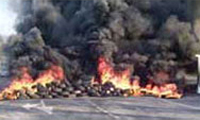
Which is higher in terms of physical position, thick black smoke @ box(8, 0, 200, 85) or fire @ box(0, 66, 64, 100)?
thick black smoke @ box(8, 0, 200, 85)

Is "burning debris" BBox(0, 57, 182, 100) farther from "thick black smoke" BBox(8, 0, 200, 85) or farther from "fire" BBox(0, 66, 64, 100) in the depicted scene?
"thick black smoke" BBox(8, 0, 200, 85)

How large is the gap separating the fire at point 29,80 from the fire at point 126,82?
2669 millimetres

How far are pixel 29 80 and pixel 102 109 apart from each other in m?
8.03

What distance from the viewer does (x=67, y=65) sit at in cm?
2689

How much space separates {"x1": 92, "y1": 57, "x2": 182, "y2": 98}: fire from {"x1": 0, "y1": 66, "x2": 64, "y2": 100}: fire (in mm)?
2669

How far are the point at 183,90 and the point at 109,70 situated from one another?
555 cm

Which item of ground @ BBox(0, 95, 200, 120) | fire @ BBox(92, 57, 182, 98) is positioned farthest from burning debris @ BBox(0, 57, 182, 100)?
ground @ BBox(0, 95, 200, 120)

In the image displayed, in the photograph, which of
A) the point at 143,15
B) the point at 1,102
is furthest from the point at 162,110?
the point at 143,15

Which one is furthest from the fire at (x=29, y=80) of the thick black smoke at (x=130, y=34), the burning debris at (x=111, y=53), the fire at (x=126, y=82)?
the fire at (x=126, y=82)

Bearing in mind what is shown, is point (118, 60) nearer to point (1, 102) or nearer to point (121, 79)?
point (121, 79)

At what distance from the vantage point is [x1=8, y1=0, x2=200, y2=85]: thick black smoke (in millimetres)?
26734

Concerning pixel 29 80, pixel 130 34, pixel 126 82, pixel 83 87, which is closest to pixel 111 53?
pixel 126 82

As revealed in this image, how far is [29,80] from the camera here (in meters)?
25.3

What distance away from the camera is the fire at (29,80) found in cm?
2360
